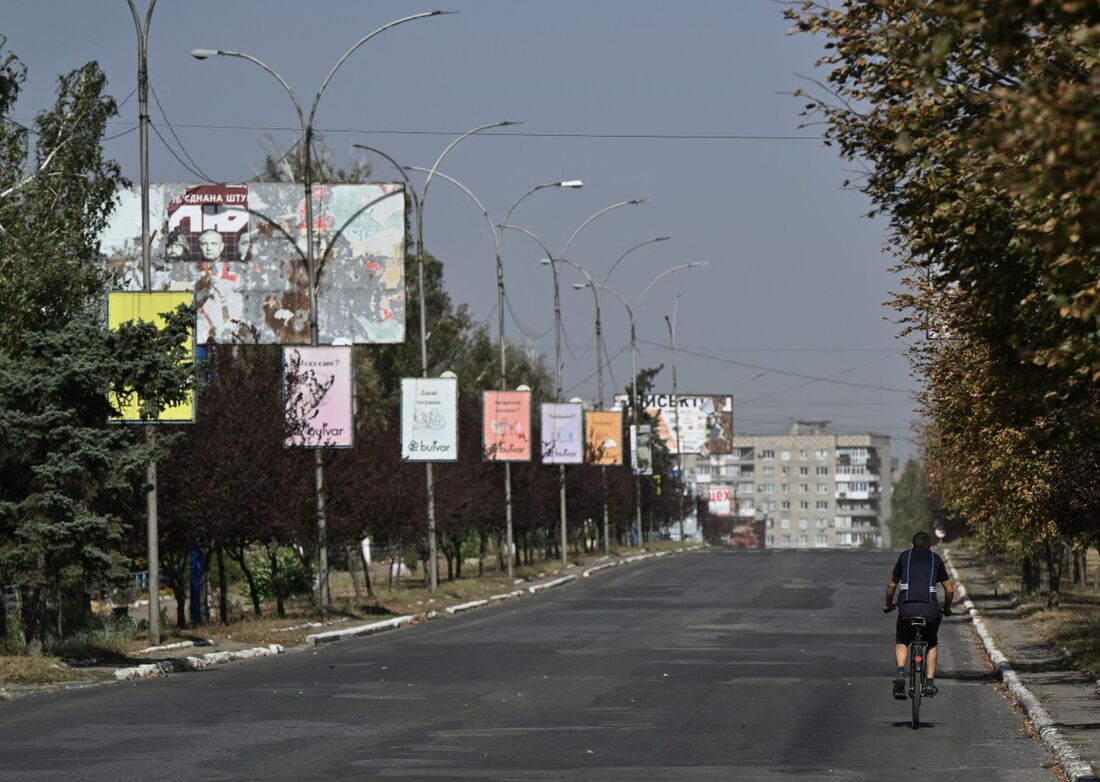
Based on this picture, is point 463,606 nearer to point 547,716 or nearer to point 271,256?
point 271,256

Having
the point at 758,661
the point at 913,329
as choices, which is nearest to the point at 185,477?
the point at 758,661

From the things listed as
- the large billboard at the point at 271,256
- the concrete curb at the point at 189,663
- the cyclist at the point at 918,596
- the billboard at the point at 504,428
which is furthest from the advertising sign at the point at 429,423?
the cyclist at the point at 918,596

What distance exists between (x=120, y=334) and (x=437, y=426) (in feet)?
70.3

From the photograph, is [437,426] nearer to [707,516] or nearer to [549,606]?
[549,606]

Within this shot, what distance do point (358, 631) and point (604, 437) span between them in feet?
149

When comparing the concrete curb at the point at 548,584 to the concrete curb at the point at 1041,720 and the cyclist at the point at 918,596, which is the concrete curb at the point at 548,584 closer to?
the concrete curb at the point at 1041,720

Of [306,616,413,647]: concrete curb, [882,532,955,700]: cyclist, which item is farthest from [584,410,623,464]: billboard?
[882,532,955,700]: cyclist

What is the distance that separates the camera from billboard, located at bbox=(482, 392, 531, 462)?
57312 mm

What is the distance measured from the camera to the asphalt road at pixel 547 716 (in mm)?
14883

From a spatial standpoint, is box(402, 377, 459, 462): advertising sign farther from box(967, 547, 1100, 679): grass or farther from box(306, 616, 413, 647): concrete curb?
box(967, 547, 1100, 679): grass

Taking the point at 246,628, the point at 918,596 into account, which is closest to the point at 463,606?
the point at 246,628

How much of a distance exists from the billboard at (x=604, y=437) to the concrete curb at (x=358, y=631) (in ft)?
131

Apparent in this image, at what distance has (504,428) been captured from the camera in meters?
57.4

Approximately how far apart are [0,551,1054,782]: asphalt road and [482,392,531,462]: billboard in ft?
71.9
